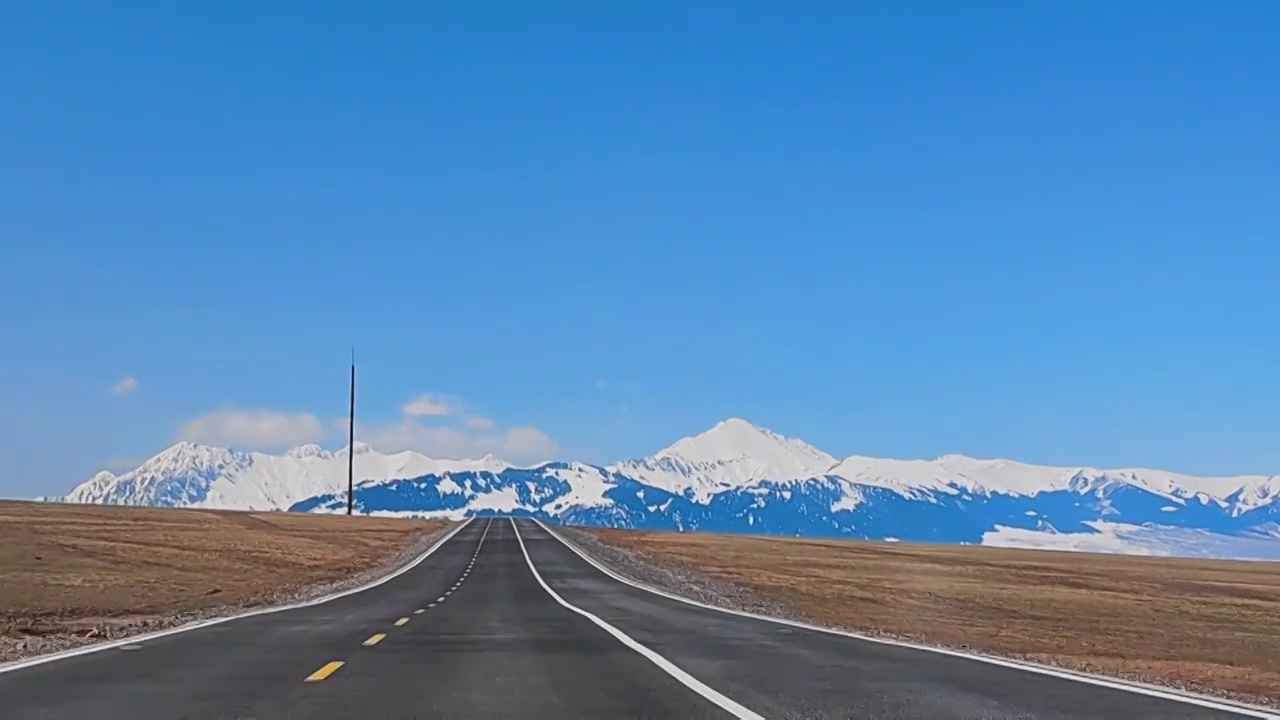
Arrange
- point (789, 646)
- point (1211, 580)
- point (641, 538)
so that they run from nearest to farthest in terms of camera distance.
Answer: point (789, 646) < point (1211, 580) < point (641, 538)

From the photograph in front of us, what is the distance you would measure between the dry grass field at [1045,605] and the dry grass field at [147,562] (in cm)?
1671

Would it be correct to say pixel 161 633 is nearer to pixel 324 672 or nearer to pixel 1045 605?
pixel 324 672

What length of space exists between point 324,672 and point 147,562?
1748 inches

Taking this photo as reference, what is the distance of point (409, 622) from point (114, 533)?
2156 inches

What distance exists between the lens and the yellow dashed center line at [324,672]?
1486cm

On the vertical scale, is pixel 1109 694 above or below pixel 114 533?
below

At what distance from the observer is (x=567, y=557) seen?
71125mm

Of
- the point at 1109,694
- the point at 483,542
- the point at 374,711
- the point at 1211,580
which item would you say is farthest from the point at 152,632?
the point at 1211,580

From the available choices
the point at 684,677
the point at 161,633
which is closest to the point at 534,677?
the point at 684,677

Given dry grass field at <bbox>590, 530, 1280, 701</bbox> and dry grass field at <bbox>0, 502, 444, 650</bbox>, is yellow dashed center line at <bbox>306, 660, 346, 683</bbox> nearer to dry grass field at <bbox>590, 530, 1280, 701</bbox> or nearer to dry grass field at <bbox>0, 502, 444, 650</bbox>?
dry grass field at <bbox>0, 502, 444, 650</bbox>

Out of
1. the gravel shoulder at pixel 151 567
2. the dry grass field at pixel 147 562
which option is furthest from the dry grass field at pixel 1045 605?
the dry grass field at pixel 147 562

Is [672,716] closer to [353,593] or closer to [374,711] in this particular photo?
[374,711]

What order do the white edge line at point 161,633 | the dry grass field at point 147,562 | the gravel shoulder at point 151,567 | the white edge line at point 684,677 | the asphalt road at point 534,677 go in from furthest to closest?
1. the dry grass field at point 147,562
2. the gravel shoulder at point 151,567
3. the white edge line at point 161,633
4. the asphalt road at point 534,677
5. the white edge line at point 684,677

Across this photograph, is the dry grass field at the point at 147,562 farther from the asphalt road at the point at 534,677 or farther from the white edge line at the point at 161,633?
the asphalt road at the point at 534,677
